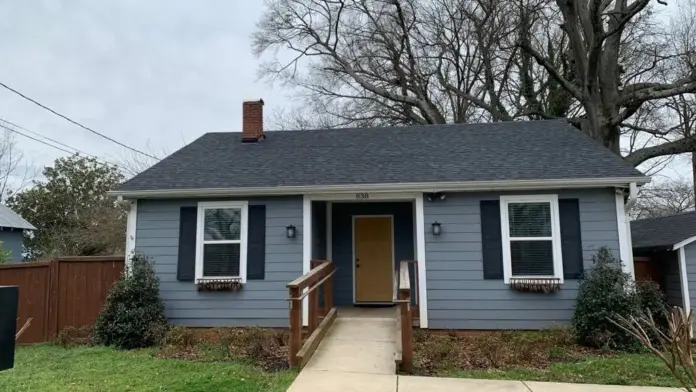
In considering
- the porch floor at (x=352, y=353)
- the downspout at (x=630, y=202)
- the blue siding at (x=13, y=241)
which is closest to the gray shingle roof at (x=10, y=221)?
the blue siding at (x=13, y=241)

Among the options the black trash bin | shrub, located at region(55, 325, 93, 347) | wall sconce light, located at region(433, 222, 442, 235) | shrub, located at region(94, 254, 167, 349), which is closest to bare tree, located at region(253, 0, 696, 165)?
wall sconce light, located at region(433, 222, 442, 235)

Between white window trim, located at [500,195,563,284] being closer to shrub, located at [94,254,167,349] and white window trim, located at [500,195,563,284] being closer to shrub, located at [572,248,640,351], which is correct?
shrub, located at [572,248,640,351]

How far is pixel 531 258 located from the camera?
24.9ft

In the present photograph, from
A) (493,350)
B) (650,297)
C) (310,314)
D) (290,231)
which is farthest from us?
(290,231)

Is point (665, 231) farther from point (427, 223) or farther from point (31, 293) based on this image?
point (31, 293)

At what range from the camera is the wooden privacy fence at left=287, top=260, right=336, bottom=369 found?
5.49 metres

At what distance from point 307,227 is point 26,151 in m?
20.9

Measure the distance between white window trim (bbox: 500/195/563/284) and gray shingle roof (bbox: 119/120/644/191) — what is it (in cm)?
37

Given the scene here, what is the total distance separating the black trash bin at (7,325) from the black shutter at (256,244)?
5.54m

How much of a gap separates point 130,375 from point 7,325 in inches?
133

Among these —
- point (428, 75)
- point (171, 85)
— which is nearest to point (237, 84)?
point (171, 85)

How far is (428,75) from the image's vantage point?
2042 centimetres

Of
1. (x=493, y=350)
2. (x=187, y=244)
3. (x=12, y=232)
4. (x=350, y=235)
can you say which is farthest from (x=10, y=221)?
(x=493, y=350)

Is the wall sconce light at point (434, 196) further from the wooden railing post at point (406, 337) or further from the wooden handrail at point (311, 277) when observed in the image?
the wooden railing post at point (406, 337)
